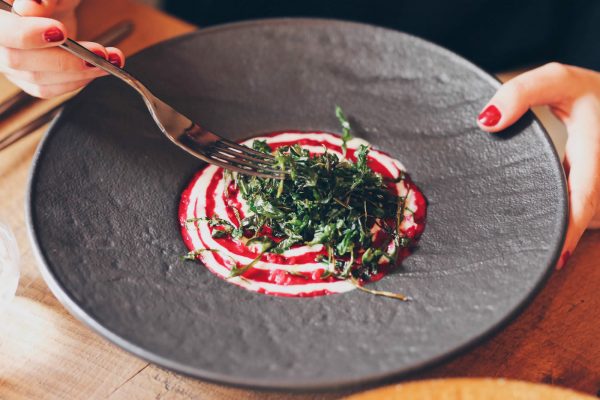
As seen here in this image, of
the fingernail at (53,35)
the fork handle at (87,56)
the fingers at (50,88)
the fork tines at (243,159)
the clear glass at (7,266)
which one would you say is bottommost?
the clear glass at (7,266)

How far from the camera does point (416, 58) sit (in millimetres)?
1849

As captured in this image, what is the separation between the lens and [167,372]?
1.29 meters

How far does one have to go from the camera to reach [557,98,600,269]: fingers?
4.61 feet

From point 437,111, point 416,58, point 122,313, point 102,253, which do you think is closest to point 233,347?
point 122,313

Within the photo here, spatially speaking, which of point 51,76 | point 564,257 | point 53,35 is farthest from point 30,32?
point 564,257

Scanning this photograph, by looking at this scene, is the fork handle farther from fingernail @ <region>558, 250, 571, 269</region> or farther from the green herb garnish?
fingernail @ <region>558, 250, 571, 269</region>

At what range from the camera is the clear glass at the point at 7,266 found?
4.40 feet

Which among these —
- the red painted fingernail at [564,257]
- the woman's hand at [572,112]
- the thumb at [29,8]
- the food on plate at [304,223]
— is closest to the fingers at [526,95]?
the woman's hand at [572,112]

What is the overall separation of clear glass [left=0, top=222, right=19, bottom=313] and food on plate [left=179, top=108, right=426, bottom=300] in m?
0.39

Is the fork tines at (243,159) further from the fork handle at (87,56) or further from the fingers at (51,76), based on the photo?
the fingers at (51,76)

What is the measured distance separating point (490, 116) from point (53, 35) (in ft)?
3.63

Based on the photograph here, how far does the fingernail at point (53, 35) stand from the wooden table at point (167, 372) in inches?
22.0

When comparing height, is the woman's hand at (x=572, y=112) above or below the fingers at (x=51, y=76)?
below

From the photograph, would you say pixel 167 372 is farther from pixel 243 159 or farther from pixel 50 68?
pixel 50 68
